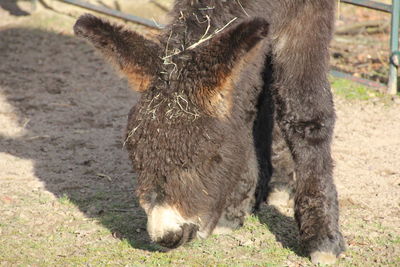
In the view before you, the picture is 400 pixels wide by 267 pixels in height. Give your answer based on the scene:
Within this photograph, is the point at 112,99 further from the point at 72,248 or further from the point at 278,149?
the point at 72,248

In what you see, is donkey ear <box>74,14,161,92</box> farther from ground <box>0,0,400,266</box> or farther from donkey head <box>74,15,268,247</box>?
ground <box>0,0,400,266</box>

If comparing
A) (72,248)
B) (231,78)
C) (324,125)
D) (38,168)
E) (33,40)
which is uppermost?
(231,78)

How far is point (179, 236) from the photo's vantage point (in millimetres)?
3848

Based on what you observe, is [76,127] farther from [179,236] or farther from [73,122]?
[179,236]

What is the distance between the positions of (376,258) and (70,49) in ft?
20.0

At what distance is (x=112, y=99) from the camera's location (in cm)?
784

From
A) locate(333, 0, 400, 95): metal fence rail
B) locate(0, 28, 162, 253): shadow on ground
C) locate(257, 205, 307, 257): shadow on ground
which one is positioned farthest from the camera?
locate(333, 0, 400, 95): metal fence rail

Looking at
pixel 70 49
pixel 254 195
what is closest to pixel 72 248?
pixel 254 195

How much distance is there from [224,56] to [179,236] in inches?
39.5

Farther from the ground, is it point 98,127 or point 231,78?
point 231,78

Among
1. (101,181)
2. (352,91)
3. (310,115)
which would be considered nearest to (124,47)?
(310,115)

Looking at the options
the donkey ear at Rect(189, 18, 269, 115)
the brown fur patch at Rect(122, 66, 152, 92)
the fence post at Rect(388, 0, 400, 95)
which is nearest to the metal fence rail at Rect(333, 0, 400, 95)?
the fence post at Rect(388, 0, 400, 95)

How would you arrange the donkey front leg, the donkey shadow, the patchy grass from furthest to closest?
the patchy grass → the donkey shadow → the donkey front leg

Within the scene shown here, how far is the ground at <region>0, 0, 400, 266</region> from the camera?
4.47 meters
